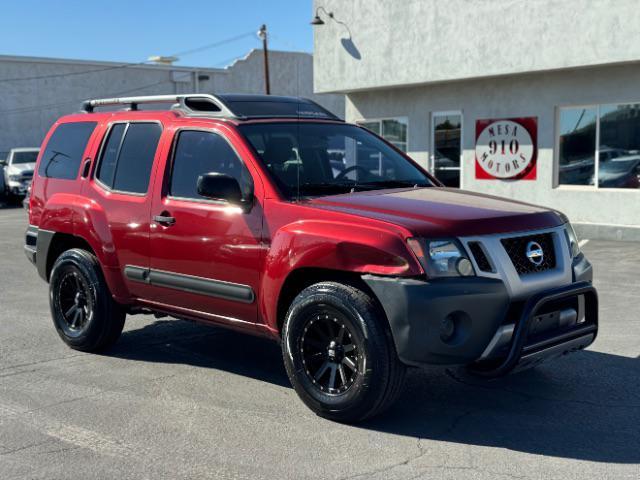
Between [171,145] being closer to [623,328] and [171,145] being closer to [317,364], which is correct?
[317,364]

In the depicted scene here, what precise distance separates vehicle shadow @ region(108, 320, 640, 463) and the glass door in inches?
390

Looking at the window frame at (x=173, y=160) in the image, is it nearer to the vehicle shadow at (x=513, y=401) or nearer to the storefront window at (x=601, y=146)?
the vehicle shadow at (x=513, y=401)

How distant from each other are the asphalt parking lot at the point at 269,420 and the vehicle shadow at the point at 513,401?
0.01m

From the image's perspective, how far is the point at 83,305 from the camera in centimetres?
669

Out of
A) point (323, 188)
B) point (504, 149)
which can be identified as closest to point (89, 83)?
point (504, 149)

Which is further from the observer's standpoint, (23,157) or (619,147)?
(23,157)

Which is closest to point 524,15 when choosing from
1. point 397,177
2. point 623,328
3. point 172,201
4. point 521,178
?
point 521,178

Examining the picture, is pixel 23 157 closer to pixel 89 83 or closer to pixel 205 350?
pixel 89 83

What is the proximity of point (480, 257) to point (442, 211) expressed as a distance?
0.39 m

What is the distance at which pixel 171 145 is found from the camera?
19.5ft

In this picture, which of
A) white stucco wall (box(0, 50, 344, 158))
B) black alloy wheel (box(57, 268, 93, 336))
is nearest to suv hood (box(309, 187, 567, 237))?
black alloy wheel (box(57, 268, 93, 336))

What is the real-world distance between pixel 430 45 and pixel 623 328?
9195 millimetres

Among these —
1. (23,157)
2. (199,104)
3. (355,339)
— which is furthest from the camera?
(23,157)

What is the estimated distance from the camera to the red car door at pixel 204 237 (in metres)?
5.27
